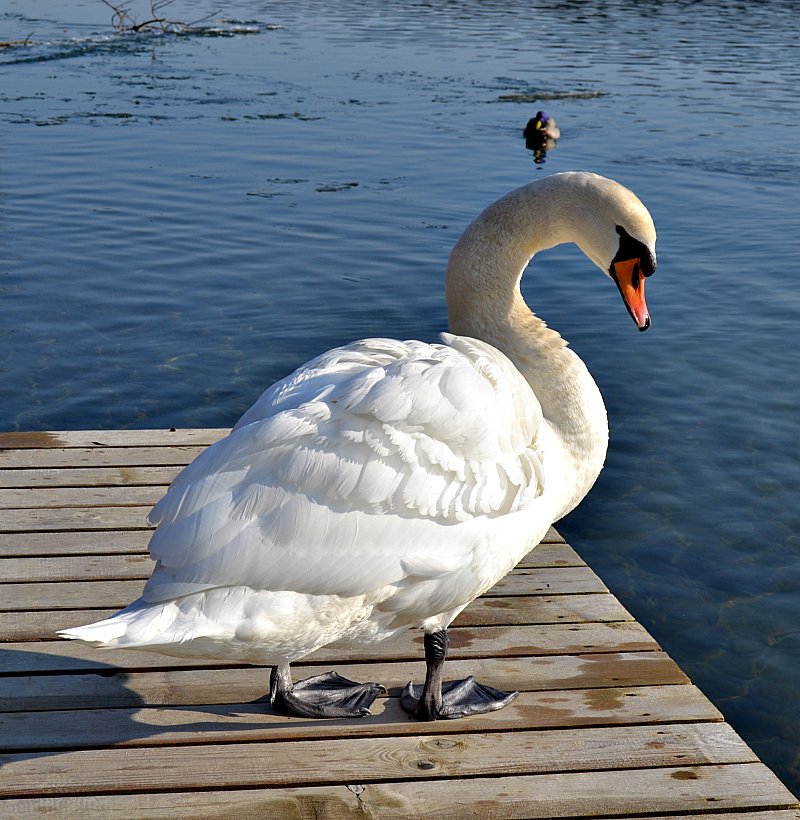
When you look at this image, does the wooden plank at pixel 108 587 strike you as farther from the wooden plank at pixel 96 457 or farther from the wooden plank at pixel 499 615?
the wooden plank at pixel 96 457

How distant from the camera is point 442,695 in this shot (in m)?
3.60

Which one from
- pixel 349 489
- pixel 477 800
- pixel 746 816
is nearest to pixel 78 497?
pixel 349 489

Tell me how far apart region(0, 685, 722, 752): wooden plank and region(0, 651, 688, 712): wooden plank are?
0.17 feet

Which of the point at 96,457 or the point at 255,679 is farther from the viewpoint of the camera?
the point at 96,457

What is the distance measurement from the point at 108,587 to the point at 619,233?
7.52ft

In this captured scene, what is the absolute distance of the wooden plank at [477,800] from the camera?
10.2 feet

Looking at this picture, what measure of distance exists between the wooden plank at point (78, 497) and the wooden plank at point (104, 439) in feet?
1.84

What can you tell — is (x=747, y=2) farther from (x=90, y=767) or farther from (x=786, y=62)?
(x=90, y=767)

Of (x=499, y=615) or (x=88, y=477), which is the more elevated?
(x=88, y=477)

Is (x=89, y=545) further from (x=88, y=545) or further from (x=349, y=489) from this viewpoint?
(x=349, y=489)

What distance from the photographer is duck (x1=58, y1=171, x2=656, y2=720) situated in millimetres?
3002

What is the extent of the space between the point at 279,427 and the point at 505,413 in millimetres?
693

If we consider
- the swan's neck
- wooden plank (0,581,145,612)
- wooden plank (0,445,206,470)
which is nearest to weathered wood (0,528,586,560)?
wooden plank (0,581,145,612)

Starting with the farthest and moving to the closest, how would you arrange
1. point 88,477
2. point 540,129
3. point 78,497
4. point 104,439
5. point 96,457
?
point 540,129
point 104,439
point 96,457
point 88,477
point 78,497
